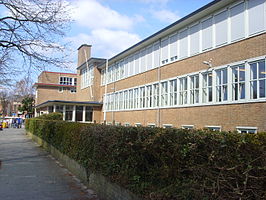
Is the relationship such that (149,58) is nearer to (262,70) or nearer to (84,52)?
(262,70)

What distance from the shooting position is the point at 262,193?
10.9ft

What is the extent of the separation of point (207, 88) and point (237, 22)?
4.45m

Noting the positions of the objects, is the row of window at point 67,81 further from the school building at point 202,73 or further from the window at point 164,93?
the window at point 164,93

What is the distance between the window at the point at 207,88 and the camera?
18359mm

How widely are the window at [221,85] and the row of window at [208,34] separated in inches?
69.3

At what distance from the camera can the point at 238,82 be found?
52.9ft

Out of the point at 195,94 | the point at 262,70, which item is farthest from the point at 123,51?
the point at 262,70

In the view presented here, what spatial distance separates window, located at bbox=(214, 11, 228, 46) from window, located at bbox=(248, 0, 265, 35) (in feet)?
6.21

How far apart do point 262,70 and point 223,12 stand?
4.95 m

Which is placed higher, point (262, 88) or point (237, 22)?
point (237, 22)

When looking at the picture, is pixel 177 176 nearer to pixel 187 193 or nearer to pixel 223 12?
pixel 187 193

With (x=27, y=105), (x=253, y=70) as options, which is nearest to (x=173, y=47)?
(x=253, y=70)

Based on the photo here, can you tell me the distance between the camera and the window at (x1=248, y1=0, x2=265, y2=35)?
14.8 metres

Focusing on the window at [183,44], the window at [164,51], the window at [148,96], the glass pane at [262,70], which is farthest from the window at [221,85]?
the window at [148,96]
